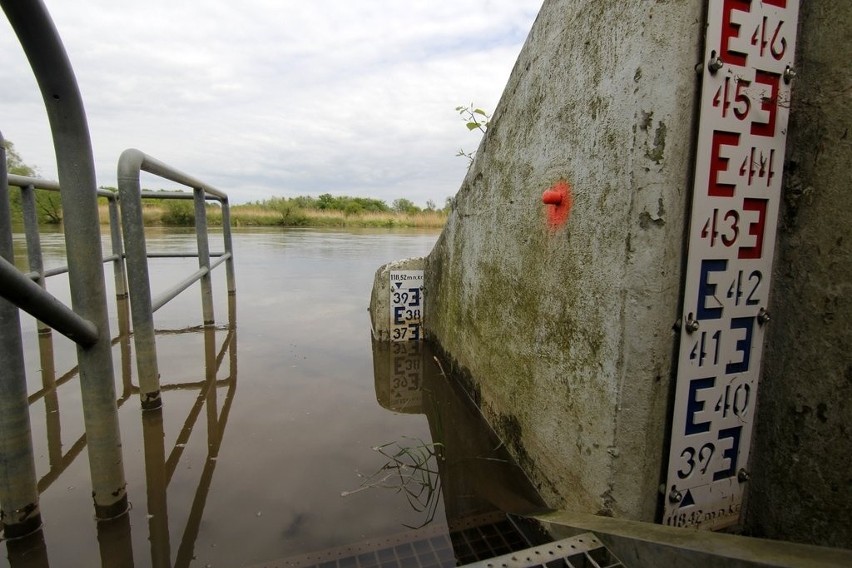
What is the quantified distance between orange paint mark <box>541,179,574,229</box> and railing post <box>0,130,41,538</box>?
1.81 metres

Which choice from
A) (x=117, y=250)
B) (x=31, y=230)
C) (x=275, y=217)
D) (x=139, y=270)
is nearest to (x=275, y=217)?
(x=275, y=217)

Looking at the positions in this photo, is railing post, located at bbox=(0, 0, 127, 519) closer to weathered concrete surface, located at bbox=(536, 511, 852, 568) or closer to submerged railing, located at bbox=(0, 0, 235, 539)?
submerged railing, located at bbox=(0, 0, 235, 539)

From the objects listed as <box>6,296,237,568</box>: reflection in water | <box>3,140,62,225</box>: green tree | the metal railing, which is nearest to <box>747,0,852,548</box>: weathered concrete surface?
<box>6,296,237,568</box>: reflection in water

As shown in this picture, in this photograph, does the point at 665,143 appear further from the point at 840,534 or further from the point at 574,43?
the point at 840,534

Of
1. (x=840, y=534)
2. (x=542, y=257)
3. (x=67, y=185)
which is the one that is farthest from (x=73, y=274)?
(x=840, y=534)

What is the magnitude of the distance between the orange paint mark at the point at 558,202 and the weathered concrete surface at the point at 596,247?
0.03m

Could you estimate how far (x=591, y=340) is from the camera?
58.5 inches

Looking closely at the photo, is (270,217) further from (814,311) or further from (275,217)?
(814,311)

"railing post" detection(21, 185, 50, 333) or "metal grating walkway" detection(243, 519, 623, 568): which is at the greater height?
"railing post" detection(21, 185, 50, 333)

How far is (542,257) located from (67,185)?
5.49 ft

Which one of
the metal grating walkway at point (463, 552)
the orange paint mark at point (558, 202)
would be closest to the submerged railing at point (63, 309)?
the metal grating walkway at point (463, 552)

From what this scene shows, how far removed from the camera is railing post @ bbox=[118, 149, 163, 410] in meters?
2.30

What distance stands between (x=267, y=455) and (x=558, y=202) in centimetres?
167

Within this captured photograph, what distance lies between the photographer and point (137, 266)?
2.32 metres
